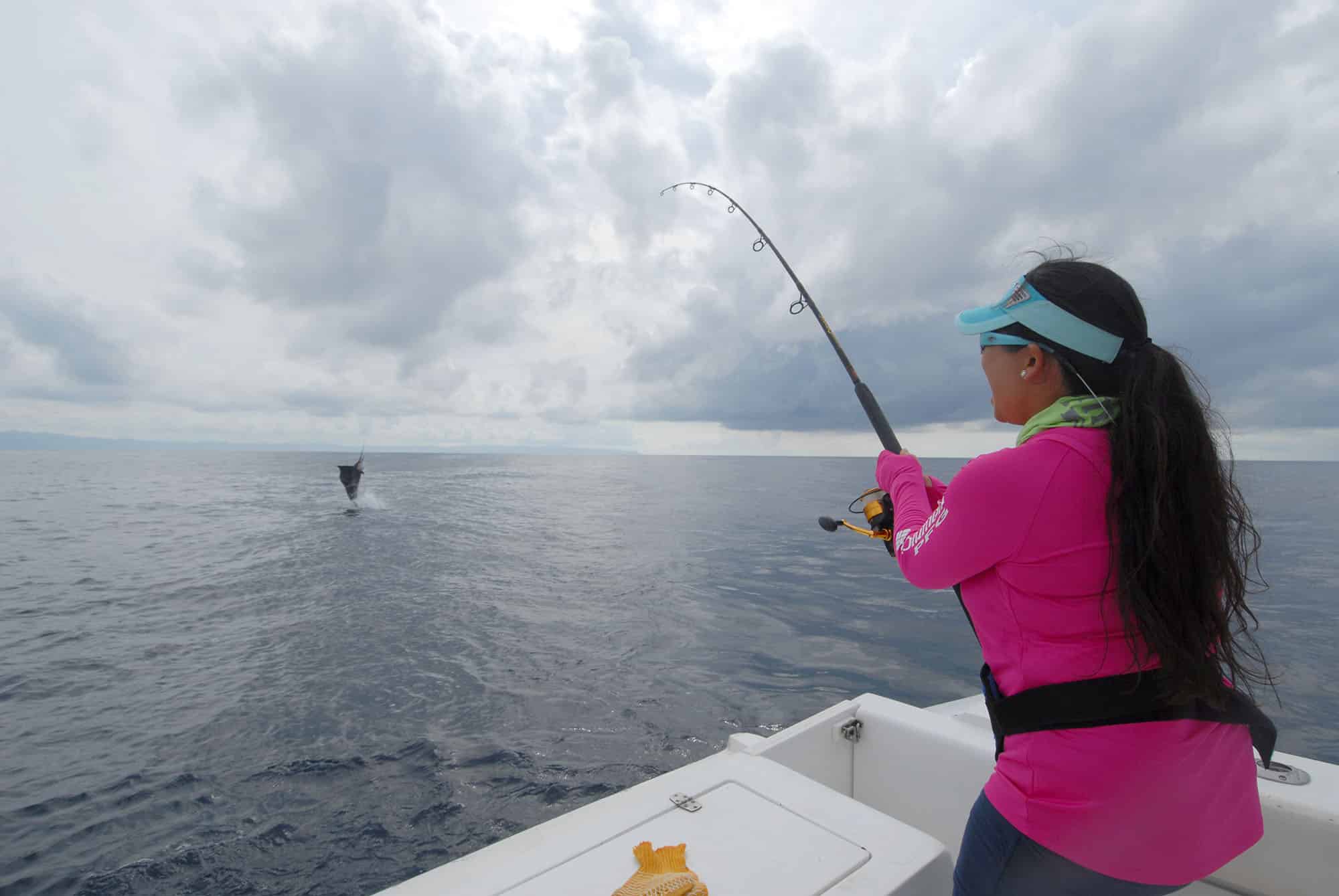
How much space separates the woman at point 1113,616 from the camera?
1347 millimetres

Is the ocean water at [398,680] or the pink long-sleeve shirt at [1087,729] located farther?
the ocean water at [398,680]

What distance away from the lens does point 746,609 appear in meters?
12.0

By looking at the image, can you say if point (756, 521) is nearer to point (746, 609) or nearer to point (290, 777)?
point (746, 609)

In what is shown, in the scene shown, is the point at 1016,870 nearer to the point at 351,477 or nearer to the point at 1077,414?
the point at 1077,414

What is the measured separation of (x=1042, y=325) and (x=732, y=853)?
1.82 m

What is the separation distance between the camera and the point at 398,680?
840cm

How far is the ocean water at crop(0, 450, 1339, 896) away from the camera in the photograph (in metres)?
5.28

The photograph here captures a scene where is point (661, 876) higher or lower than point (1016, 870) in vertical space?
lower

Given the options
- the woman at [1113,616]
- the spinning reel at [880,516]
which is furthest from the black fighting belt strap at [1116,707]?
the spinning reel at [880,516]

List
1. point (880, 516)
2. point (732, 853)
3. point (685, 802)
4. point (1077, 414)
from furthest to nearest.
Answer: point (880, 516) → point (685, 802) → point (732, 853) → point (1077, 414)

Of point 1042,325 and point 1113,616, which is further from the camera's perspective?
point 1042,325

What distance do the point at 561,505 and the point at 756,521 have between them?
41.2 ft

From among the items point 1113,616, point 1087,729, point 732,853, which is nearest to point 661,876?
point 732,853

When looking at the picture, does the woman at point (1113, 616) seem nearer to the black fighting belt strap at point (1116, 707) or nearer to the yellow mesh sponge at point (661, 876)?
the black fighting belt strap at point (1116, 707)
